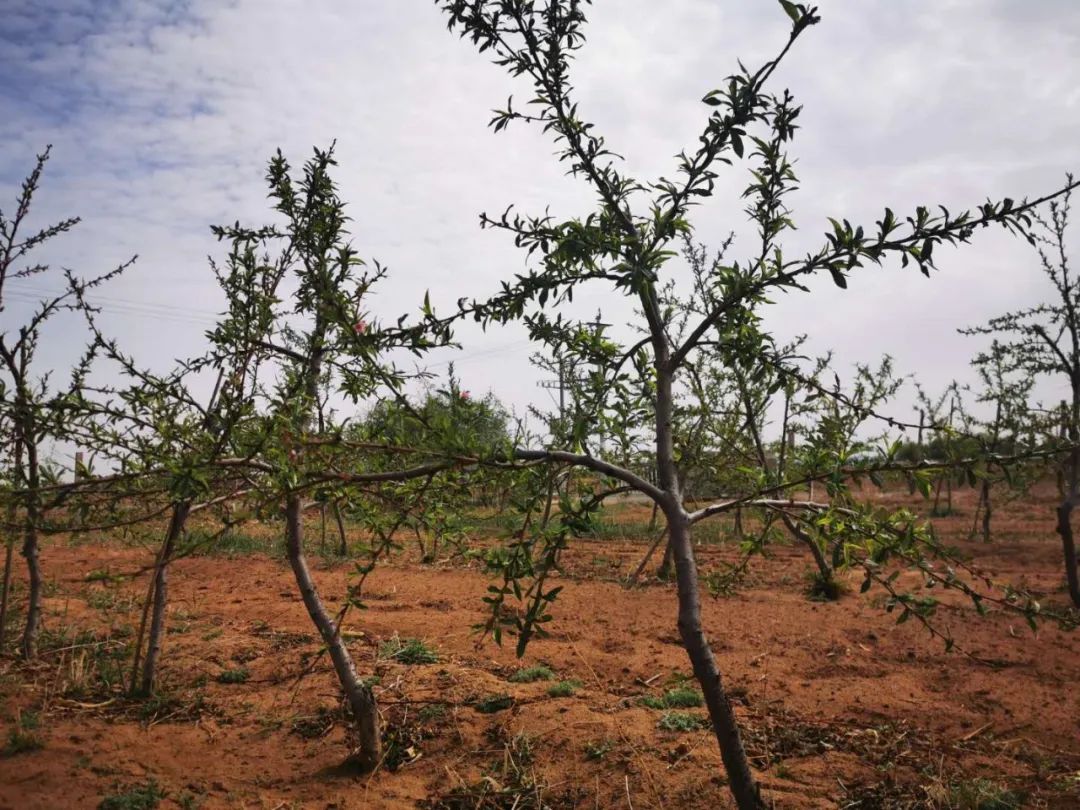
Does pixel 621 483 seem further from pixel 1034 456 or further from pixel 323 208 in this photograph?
pixel 323 208

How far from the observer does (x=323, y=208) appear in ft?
12.0

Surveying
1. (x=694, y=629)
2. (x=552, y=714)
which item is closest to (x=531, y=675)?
(x=552, y=714)

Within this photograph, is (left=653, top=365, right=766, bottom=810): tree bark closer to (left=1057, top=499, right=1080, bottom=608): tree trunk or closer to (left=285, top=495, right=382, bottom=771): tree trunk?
(left=285, top=495, right=382, bottom=771): tree trunk

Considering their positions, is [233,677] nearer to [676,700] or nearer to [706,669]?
[676,700]

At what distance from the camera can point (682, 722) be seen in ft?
14.0

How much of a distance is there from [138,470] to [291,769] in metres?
2.28

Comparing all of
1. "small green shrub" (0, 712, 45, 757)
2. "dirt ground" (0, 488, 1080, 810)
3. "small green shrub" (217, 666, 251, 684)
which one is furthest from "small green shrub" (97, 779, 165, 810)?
"small green shrub" (217, 666, 251, 684)

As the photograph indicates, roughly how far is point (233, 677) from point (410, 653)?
4.08 ft

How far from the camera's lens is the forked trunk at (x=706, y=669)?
2.69 m

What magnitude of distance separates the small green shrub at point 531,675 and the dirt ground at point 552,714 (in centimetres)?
7

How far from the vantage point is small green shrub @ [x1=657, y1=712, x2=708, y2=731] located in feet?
13.8

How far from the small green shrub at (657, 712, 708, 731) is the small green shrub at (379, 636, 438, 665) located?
2051 millimetres

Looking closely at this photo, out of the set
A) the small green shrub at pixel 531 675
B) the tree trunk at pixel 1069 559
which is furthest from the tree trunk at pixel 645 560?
the tree trunk at pixel 1069 559

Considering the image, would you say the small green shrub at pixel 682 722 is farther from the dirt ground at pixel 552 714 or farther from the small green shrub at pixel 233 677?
the small green shrub at pixel 233 677
